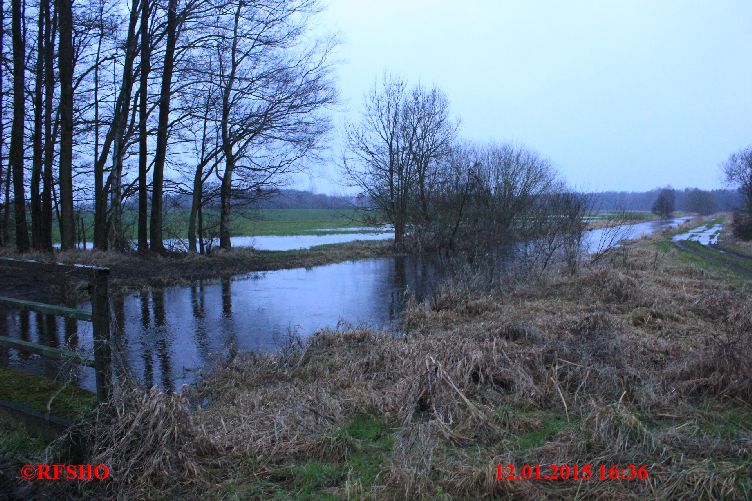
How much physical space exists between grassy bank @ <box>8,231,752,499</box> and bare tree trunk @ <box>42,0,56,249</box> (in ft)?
52.9

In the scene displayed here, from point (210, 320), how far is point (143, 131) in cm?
1311

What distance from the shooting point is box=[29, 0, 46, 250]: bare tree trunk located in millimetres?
19084

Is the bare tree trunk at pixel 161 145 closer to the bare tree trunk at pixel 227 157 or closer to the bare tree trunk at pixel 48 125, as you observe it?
the bare tree trunk at pixel 227 157

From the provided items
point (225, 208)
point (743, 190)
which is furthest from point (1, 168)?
point (743, 190)

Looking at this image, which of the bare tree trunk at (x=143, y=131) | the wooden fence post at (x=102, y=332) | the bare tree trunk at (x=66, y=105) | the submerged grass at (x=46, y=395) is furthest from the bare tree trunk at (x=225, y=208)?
the wooden fence post at (x=102, y=332)

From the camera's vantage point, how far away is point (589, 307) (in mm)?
10961

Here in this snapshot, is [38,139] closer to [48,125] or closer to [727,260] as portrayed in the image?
[48,125]

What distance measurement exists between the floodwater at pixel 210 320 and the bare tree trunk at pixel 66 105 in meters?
5.80

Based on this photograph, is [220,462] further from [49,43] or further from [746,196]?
[746,196]

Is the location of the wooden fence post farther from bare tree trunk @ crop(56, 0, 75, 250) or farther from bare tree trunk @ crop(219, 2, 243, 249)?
bare tree trunk @ crop(219, 2, 243, 249)

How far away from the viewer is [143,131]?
70.0 ft

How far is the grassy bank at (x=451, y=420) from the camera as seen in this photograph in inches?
150

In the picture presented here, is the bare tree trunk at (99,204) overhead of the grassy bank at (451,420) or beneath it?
overhead

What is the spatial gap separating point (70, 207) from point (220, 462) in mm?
16978
